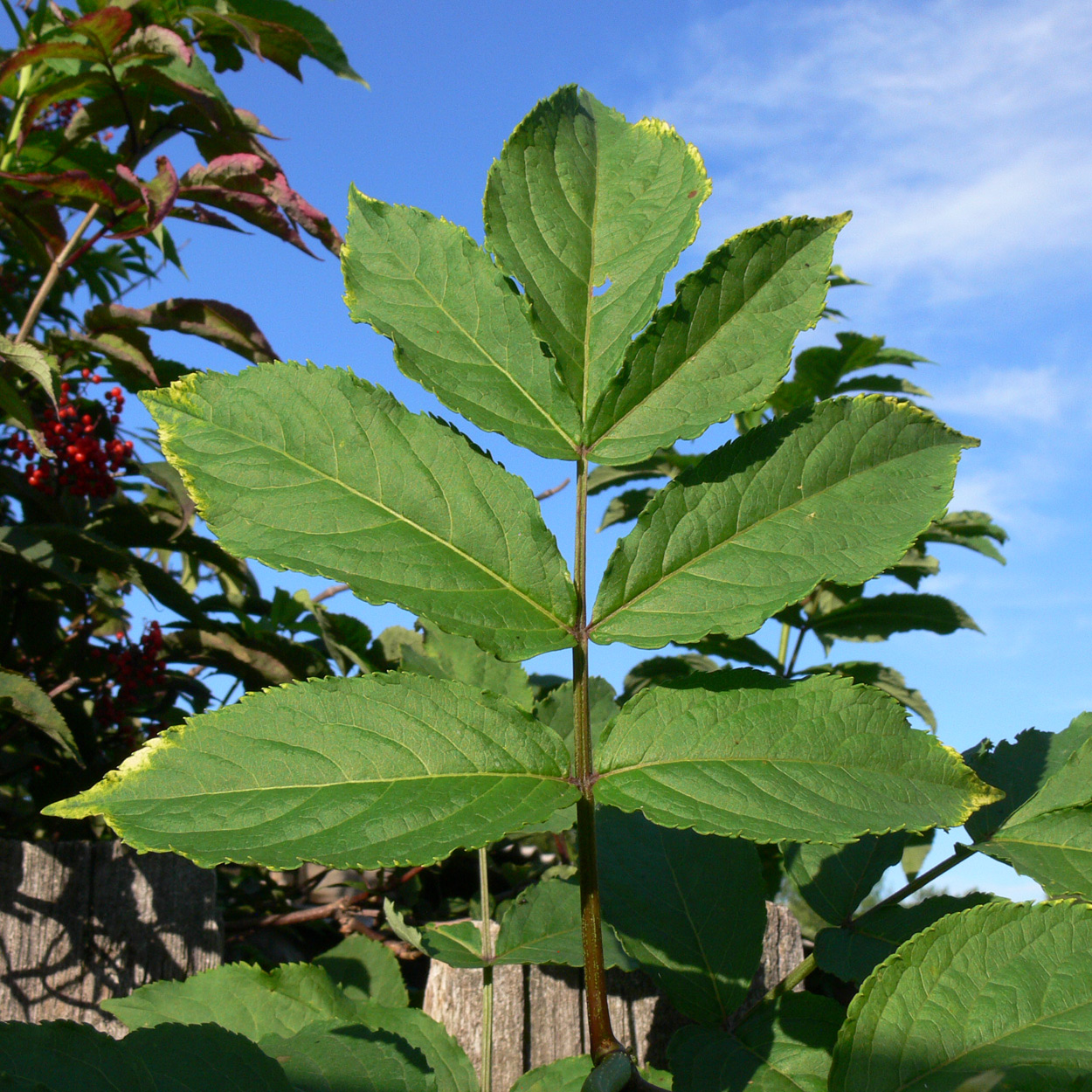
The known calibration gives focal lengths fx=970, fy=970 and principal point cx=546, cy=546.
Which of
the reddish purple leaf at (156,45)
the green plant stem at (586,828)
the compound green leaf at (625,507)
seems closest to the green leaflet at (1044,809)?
the green plant stem at (586,828)

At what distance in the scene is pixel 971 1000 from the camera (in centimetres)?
65

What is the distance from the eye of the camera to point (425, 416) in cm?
74

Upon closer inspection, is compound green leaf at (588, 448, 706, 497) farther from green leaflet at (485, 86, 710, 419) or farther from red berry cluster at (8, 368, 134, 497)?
green leaflet at (485, 86, 710, 419)

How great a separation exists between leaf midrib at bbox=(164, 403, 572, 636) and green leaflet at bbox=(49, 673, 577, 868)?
0.08 meters

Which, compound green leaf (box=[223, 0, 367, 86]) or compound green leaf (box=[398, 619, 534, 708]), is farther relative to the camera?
compound green leaf (box=[223, 0, 367, 86])

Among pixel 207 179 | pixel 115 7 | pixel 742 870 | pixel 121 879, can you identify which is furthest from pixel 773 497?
pixel 115 7

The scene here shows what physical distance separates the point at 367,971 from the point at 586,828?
866 millimetres

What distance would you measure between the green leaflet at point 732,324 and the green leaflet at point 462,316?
7 cm

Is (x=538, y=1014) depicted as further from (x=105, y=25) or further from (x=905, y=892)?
(x=105, y=25)

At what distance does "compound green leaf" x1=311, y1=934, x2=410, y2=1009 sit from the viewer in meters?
1.36

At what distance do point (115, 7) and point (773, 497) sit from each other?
1980 mm

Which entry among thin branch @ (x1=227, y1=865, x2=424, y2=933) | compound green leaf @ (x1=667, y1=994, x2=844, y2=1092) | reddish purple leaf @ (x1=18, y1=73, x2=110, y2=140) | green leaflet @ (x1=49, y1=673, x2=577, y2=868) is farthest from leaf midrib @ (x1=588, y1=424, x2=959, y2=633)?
reddish purple leaf @ (x1=18, y1=73, x2=110, y2=140)

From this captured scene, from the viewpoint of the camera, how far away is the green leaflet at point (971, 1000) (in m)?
0.63

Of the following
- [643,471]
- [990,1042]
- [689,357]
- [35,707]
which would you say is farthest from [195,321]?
[990,1042]
